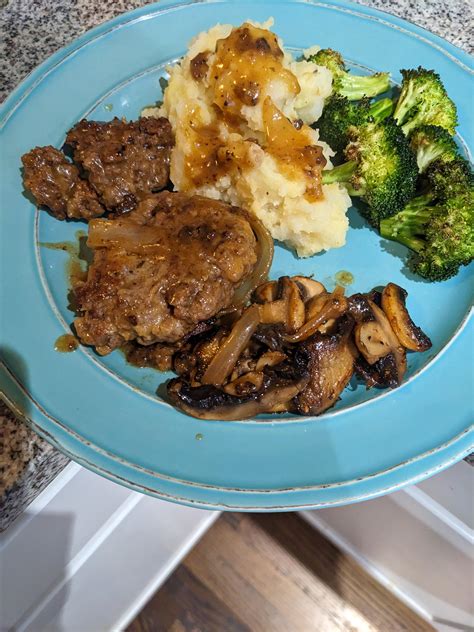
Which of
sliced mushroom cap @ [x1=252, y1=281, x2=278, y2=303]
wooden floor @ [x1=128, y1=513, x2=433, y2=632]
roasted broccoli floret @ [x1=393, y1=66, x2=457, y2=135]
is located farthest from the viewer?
wooden floor @ [x1=128, y1=513, x2=433, y2=632]

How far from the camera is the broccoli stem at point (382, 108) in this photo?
3447mm

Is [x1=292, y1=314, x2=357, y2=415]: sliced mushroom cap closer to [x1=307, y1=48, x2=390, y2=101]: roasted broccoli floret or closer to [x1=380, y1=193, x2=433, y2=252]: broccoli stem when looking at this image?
[x1=380, y1=193, x2=433, y2=252]: broccoli stem

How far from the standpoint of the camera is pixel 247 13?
12.5 ft

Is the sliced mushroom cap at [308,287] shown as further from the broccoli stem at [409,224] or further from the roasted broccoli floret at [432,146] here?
the roasted broccoli floret at [432,146]

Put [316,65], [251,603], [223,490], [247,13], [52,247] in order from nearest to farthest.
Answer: [223,490], [52,247], [316,65], [247,13], [251,603]

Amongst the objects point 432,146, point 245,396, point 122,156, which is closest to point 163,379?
point 245,396

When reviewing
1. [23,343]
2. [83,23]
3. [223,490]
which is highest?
[83,23]

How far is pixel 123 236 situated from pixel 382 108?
6.49 feet

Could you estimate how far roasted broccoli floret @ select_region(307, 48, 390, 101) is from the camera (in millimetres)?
3463

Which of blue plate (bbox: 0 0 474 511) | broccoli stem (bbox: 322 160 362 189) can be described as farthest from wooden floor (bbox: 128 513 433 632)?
broccoli stem (bbox: 322 160 362 189)

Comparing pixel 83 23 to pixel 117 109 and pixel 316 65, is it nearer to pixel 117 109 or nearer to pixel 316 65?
pixel 117 109

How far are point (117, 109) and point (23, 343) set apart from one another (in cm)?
176

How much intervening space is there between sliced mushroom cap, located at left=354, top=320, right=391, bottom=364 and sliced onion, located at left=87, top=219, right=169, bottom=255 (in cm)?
113

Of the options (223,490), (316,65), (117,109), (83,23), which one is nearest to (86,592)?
(223,490)
